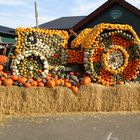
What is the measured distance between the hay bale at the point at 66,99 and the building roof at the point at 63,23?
2250cm

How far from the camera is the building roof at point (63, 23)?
124 ft

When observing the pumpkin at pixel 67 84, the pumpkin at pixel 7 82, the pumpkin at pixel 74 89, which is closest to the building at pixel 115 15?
the pumpkin at pixel 67 84

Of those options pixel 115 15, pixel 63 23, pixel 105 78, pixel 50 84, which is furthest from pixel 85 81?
pixel 63 23

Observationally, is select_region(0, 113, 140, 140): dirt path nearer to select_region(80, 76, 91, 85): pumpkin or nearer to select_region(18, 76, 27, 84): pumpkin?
select_region(80, 76, 91, 85): pumpkin

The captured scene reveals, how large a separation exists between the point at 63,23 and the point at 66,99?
26.1 m

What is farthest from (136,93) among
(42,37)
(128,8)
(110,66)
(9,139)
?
(128,8)

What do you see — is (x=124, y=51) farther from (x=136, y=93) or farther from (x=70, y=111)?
(x=70, y=111)

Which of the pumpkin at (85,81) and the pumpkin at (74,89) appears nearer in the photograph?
the pumpkin at (74,89)

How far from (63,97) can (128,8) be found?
48.9 feet

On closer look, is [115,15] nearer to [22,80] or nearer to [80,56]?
[80,56]

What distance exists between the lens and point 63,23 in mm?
39500

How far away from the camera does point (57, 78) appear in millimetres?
14938

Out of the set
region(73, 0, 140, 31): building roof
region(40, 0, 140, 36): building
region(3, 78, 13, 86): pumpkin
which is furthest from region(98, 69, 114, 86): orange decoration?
region(73, 0, 140, 31): building roof

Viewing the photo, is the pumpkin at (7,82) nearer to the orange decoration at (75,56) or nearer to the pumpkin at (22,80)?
the pumpkin at (22,80)
